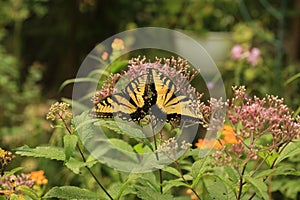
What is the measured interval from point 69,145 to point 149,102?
0.13 metres

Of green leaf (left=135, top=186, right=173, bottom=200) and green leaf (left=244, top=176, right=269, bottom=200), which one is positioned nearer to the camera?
green leaf (left=244, top=176, right=269, bottom=200)

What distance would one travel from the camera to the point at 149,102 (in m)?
0.79

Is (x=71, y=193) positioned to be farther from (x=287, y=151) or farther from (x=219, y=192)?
(x=287, y=151)

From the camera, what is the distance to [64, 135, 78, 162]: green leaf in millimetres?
765

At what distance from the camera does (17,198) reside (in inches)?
31.8

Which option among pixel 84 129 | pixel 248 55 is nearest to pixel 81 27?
pixel 248 55

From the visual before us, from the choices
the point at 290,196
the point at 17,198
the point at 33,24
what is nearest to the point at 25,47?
the point at 33,24

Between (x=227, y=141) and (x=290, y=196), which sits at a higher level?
(x=227, y=141)

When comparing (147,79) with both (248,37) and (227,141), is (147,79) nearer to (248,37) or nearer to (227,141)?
(227,141)

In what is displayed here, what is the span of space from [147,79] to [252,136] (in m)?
0.17

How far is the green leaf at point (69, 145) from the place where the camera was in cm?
76

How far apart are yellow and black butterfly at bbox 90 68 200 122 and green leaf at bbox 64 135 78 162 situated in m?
0.05

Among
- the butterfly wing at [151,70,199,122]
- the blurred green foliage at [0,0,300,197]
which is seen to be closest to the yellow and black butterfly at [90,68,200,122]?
the butterfly wing at [151,70,199,122]

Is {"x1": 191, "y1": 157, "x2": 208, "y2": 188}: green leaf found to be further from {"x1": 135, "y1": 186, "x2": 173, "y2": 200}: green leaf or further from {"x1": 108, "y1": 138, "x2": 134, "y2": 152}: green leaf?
{"x1": 108, "y1": 138, "x2": 134, "y2": 152}: green leaf
